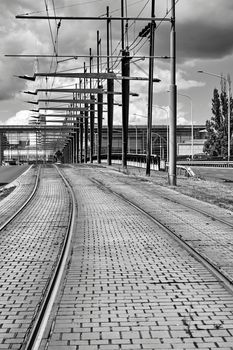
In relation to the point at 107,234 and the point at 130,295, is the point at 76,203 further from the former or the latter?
the point at 130,295

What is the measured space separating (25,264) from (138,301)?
116 inches

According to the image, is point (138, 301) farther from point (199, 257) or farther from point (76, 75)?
point (76, 75)

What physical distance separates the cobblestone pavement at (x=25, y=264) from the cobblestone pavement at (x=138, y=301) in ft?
1.15

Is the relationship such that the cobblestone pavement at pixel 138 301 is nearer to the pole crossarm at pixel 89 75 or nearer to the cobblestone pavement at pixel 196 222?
the cobblestone pavement at pixel 196 222

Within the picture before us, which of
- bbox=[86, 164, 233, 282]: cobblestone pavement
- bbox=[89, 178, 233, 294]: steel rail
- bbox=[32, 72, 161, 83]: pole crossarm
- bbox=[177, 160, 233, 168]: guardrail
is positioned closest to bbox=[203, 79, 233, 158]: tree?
bbox=[177, 160, 233, 168]: guardrail

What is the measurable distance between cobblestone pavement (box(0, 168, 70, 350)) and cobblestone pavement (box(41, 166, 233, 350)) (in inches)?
13.8

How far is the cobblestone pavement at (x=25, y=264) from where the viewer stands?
5.96 metres

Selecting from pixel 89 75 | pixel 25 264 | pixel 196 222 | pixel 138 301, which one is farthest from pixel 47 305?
pixel 89 75

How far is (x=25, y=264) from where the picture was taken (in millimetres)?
9086

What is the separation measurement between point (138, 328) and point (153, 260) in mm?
3600

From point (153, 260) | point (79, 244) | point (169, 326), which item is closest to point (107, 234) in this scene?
point (79, 244)

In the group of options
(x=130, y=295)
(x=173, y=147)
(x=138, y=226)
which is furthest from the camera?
(x=173, y=147)

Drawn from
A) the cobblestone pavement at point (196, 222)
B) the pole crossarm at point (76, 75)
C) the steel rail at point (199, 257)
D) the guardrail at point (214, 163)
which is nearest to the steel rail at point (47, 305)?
the steel rail at point (199, 257)

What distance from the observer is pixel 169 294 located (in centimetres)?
708
